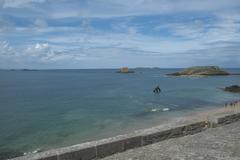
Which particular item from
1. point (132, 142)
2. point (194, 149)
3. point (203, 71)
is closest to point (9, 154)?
point (132, 142)

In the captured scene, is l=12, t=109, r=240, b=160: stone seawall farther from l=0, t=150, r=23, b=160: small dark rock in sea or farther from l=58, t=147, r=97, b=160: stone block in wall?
l=0, t=150, r=23, b=160: small dark rock in sea

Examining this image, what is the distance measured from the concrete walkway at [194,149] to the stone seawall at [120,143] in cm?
18

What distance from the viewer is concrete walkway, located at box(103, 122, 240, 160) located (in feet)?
21.6

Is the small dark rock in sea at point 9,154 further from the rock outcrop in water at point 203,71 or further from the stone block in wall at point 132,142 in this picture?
the rock outcrop in water at point 203,71

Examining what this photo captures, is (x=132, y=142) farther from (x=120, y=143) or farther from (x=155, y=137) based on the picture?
(x=155, y=137)

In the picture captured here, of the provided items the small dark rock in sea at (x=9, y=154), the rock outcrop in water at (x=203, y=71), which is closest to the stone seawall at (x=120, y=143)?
the small dark rock in sea at (x=9, y=154)

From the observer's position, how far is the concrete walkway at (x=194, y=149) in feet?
21.6

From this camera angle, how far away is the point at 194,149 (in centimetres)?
718

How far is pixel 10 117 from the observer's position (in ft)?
92.7

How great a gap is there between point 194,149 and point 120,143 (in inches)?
76.2

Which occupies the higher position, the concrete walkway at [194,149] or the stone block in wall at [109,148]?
the stone block in wall at [109,148]

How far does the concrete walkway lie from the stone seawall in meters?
0.18

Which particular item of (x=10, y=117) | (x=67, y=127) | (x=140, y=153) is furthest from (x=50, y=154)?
(x=10, y=117)

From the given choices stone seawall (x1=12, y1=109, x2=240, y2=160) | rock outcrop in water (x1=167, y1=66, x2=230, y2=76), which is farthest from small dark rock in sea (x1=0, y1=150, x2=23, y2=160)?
rock outcrop in water (x1=167, y1=66, x2=230, y2=76)
